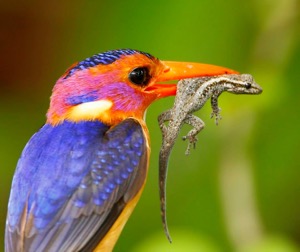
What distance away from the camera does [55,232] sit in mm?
4871

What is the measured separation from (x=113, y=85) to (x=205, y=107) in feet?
3.27

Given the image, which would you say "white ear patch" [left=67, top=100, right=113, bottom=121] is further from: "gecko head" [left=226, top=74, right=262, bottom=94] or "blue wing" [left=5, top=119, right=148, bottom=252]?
"gecko head" [left=226, top=74, right=262, bottom=94]

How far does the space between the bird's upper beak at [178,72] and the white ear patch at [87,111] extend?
295 millimetres

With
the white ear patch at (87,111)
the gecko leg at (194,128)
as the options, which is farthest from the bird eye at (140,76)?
the gecko leg at (194,128)

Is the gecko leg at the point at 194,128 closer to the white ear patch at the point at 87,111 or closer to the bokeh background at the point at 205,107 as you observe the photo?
the white ear patch at the point at 87,111

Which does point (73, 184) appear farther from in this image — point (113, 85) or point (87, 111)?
point (113, 85)

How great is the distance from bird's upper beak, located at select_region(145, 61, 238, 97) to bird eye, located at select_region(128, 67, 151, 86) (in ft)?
0.13

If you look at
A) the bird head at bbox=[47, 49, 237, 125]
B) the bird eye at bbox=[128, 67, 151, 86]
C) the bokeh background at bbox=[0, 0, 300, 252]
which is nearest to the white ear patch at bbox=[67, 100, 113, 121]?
the bird head at bbox=[47, 49, 237, 125]

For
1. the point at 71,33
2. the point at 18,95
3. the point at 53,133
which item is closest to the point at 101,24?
the point at 71,33

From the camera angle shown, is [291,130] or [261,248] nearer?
[261,248]

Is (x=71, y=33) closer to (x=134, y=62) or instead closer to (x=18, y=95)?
(x=18, y=95)

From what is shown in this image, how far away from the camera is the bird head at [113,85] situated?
16.9 feet

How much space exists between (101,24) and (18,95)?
65 centimetres

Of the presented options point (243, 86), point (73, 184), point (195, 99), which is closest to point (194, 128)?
point (195, 99)
